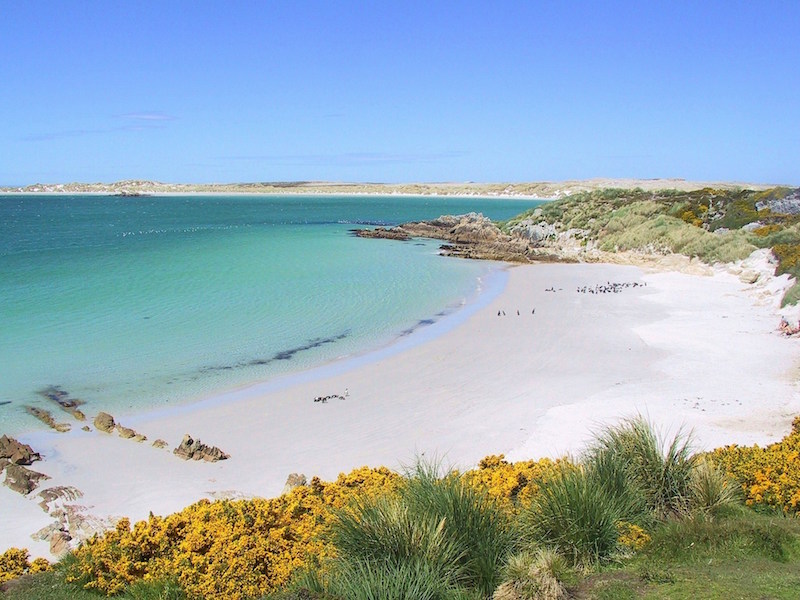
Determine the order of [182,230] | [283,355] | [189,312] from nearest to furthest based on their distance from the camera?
1. [283,355]
2. [189,312]
3. [182,230]

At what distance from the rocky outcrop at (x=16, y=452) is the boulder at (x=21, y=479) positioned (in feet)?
1.14

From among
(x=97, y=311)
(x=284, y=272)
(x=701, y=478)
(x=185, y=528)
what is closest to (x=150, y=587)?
(x=185, y=528)

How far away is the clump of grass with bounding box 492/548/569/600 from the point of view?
4836mm

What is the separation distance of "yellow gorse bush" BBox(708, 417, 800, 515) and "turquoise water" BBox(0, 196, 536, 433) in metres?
10.4

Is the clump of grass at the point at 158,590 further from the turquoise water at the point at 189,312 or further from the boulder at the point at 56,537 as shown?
the turquoise water at the point at 189,312

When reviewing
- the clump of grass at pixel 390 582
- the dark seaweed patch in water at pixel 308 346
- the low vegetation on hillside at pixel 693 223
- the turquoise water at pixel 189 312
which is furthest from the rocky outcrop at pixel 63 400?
the low vegetation on hillside at pixel 693 223

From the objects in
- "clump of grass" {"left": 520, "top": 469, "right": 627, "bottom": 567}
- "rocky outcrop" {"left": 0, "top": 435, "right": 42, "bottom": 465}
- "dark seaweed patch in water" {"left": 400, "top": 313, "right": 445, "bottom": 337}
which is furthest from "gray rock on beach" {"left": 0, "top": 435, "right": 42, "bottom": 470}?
"dark seaweed patch in water" {"left": 400, "top": 313, "right": 445, "bottom": 337}

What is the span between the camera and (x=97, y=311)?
22.7 meters

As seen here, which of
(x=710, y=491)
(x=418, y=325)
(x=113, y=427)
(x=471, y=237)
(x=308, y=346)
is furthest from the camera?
(x=471, y=237)

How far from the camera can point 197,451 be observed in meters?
10.7

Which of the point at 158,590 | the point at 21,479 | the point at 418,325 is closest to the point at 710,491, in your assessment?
the point at 158,590

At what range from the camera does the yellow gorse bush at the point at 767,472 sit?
269 inches

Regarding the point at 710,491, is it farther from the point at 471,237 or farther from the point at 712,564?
Answer: the point at 471,237

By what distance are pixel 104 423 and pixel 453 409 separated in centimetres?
643
